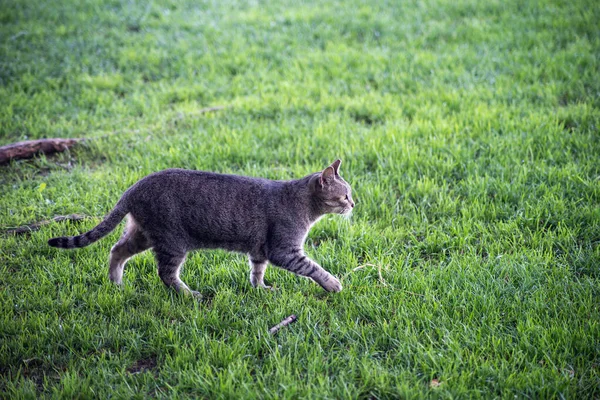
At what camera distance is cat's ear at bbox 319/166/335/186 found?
4461 mm

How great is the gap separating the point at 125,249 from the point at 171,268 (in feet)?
1.47

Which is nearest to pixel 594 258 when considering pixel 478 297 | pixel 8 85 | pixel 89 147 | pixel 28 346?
pixel 478 297

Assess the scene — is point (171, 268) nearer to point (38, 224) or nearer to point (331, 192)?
point (331, 192)

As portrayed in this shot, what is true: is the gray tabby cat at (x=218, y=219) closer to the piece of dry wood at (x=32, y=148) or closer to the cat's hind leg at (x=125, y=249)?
the cat's hind leg at (x=125, y=249)

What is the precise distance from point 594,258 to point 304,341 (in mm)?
2493

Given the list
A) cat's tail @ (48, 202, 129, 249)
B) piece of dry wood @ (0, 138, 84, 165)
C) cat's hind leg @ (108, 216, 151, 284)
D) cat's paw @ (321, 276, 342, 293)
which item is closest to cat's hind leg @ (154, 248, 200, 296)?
cat's hind leg @ (108, 216, 151, 284)

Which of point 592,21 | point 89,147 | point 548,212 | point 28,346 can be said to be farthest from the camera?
point 592,21

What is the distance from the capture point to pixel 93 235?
410 centimetres

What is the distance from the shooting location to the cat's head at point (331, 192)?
4.51 m

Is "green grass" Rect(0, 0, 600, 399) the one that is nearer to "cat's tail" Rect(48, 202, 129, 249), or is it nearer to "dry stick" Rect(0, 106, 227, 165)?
"dry stick" Rect(0, 106, 227, 165)

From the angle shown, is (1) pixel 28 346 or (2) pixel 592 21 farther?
(2) pixel 592 21

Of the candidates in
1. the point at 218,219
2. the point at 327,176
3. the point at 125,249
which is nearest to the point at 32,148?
the point at 125,249

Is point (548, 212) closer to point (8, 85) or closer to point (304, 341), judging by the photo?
point (304, 341)

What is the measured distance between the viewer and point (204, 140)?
664 centimetres
